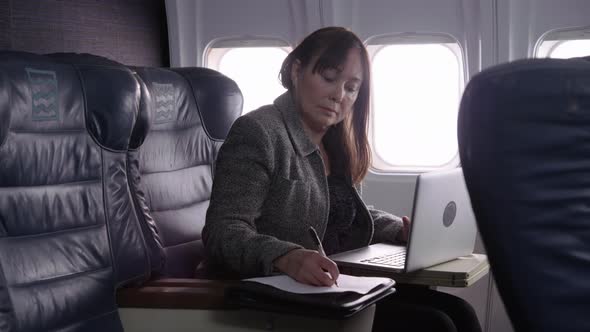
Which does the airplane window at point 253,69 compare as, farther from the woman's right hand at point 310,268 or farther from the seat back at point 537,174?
the seat back at point 537,174

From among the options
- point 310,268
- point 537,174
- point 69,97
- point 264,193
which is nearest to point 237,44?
point 264,193

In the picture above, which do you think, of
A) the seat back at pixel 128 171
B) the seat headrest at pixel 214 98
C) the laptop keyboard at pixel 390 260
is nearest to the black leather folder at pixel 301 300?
the laptop keyboard at pixel 390 260

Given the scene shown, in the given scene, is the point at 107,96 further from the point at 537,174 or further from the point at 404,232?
the point at 537,174

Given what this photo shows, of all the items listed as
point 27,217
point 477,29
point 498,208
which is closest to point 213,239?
point 27,217

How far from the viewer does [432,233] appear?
2090 mm

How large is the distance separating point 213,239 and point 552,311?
135 cm

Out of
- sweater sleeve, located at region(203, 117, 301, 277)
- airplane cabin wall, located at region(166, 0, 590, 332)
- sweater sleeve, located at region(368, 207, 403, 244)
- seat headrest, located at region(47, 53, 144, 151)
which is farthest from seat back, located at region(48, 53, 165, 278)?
airplane cabin wall, located at region(166, 0, 590, 332)

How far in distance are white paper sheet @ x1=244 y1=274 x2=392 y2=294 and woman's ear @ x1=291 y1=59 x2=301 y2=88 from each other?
686 mm

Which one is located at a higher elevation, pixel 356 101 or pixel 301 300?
pixel 356 101

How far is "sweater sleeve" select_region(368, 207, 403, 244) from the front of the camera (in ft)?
8.10

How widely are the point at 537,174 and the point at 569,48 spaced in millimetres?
2789

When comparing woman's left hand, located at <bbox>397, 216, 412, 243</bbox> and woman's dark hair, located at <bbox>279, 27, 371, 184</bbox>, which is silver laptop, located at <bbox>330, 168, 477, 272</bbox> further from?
woman's dark hair, located at <bbox>279, 27, 371, 184</bbox>

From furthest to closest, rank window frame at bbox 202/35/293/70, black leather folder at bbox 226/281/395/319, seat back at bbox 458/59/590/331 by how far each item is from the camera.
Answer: window frame at bbox 202/35/293/70, black leather folder at bbox 226/281/395/319, seat back at bbox 458/59/590/331

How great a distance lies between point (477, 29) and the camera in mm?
3434
